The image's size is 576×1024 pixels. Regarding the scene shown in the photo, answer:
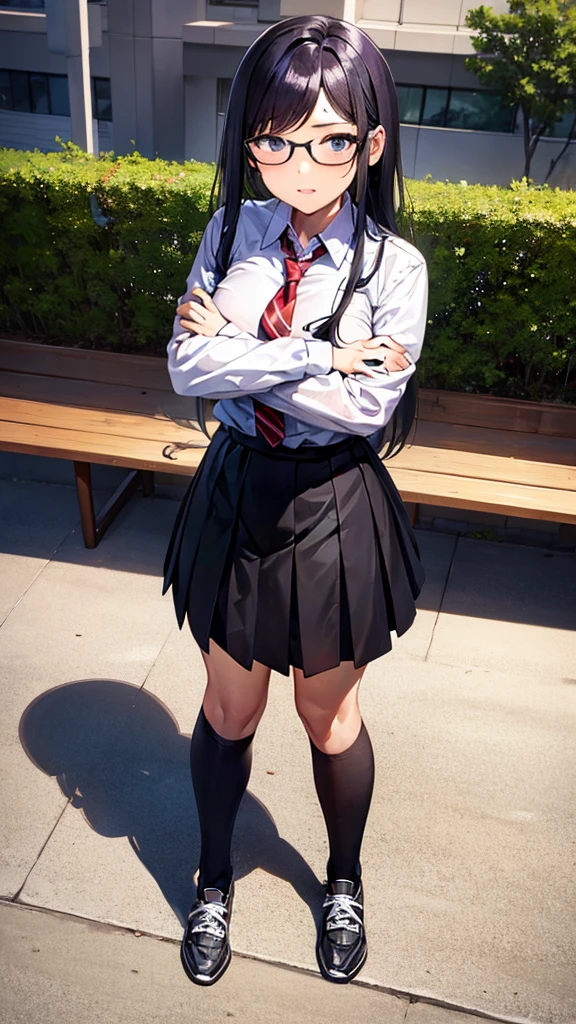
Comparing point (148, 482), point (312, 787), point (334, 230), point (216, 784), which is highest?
point (334, 230)

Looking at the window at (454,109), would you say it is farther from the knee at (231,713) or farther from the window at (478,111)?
the knee at (231,713)

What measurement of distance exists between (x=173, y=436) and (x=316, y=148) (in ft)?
8.48

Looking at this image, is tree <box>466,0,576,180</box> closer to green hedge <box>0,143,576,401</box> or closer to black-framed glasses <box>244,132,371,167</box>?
green hedge <box>0,143,576,401</box>

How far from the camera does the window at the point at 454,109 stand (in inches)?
1008

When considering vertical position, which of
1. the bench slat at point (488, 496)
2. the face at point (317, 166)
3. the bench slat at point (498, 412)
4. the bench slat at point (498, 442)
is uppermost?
the face at point (317, 166)

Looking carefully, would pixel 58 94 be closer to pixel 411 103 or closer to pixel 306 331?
pixel 411 103

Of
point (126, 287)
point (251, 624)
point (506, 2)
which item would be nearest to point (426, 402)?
point (126, 287)

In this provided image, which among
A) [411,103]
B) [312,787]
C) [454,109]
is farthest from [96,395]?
[454,109]

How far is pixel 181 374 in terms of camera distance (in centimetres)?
189

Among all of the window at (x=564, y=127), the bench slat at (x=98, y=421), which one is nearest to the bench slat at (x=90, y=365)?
the bench slat at (x=98, y=421)

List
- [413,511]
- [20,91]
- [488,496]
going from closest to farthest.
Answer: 1. [488,496]
2. [413,511]
3. [20,91]

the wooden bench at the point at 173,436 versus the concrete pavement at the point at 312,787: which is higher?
the wooden bench at the point at 173,436

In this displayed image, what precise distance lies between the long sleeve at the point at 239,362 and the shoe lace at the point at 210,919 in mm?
1535

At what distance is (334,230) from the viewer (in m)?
1.91
